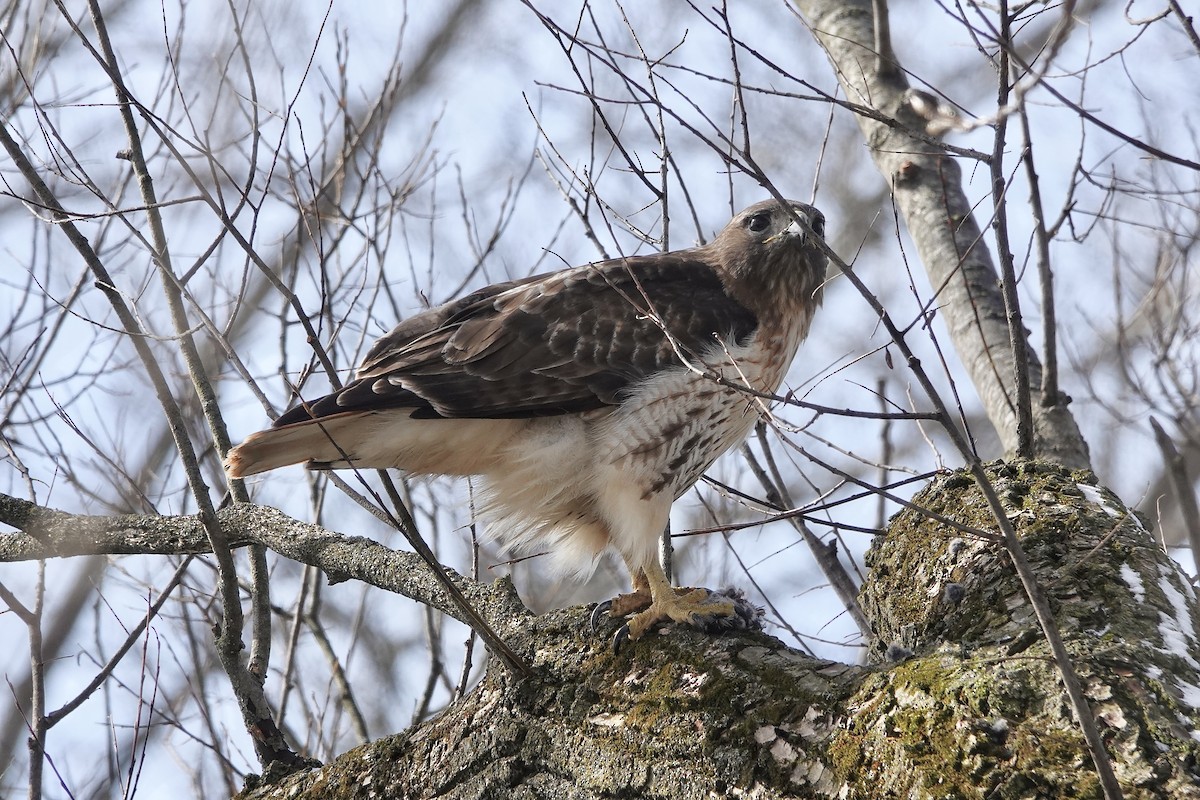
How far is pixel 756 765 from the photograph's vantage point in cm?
227

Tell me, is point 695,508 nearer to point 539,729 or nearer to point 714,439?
point 714,439

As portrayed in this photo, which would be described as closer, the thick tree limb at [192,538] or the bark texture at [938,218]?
the thick tree limb at [192,538]

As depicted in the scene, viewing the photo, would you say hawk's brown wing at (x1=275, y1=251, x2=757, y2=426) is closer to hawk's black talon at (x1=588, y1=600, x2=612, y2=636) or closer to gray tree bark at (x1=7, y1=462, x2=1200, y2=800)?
gray tree bark at (x1=7, y1=462, x2=1200, y2=800)

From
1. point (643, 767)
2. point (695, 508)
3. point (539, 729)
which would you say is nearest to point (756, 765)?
point (643, 767)

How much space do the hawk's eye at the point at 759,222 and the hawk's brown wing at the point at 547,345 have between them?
1.52 ft

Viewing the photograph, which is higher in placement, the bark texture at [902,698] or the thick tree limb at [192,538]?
the thick tree limb at [192,538]

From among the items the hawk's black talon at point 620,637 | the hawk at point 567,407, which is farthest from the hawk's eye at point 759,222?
the hawk's black talon at point 620,637

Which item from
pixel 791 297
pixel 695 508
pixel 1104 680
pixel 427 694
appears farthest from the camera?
pixel 695 508

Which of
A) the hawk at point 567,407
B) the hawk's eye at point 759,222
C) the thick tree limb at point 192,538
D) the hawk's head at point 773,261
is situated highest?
the hawk's eye at point 759,222

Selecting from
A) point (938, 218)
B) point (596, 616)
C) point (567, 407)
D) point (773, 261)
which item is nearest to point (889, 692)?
point (596, 616)

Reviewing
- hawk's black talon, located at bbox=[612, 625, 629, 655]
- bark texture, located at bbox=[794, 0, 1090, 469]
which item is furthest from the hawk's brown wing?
hawk's black talon, located at bbox=[612, 625, 629, 655]

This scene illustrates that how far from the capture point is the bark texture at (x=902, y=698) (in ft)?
6.65

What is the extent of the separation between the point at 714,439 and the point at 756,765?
184 centimetres

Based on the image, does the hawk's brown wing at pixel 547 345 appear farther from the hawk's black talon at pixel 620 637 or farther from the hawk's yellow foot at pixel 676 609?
the hawk's black talon at pixel 620 637
